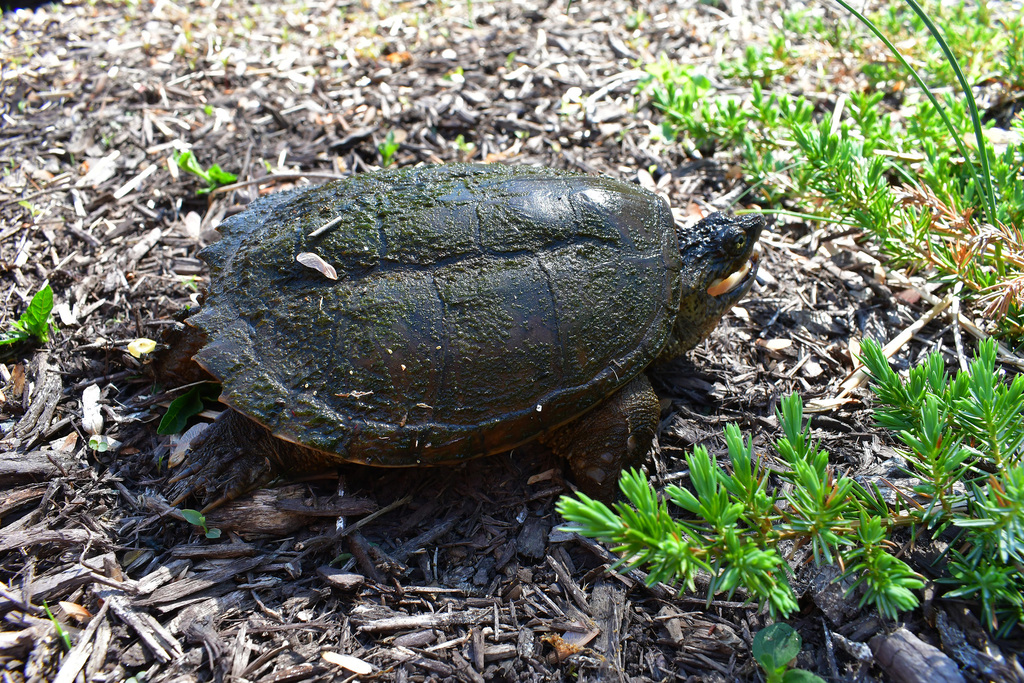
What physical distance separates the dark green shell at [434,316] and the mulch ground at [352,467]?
0.45 m

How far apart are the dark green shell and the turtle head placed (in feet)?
0.84

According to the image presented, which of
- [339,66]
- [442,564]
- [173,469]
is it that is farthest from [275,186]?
[442,564]

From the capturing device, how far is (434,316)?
8.01 feet

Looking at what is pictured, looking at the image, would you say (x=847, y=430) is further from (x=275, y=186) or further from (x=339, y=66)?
(x=339, y=66)

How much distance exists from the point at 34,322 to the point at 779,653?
3616 mm

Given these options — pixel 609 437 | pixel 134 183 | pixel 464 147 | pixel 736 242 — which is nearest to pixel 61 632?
pixel 609 437

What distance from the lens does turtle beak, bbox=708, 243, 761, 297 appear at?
10.0 feet

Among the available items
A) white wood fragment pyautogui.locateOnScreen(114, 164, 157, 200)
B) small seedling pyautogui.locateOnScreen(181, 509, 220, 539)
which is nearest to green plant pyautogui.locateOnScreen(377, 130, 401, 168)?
white wood fragment pyautogui.locateOnScreen(114, 164, 157, 200)

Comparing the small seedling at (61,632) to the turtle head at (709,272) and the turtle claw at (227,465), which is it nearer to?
the turtle claw at (227,465)

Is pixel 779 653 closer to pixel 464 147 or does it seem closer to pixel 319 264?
pixel 319 264

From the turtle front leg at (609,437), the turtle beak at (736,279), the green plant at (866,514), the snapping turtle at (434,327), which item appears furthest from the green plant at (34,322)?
the turtle beak at (736,279)

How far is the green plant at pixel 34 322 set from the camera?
2.97 meters

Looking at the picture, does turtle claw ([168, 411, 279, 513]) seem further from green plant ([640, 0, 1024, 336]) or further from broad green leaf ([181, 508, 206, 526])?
green plant ([640, 0, 1024, 336])

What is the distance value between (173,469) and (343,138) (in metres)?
2.70
